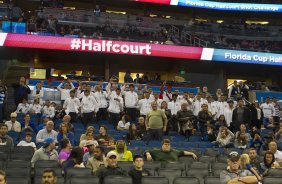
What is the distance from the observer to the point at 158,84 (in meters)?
21.0

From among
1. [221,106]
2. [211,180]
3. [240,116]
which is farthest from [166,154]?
[221,106]

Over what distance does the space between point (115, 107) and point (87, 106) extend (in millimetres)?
894

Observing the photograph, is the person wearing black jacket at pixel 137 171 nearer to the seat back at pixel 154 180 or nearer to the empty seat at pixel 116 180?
the seat back at pixel 154 180

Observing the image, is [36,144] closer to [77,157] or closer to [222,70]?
[77,157]

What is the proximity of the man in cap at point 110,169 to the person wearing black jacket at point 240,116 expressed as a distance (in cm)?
642

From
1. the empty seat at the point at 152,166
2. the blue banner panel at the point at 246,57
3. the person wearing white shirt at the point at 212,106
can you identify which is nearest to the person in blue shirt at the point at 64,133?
the empty seat at the point at 152,166

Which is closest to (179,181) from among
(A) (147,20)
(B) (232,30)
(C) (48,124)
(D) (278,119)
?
(C) (48,124)

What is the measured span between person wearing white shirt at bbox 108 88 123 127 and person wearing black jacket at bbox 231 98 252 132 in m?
3.30

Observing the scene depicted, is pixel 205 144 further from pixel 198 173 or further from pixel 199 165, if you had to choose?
pixel 198 173

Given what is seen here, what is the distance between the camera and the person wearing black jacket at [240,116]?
13.0m

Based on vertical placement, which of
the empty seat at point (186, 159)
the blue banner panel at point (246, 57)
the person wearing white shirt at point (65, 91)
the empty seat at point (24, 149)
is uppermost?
the blue banner panel at point (246, 57)

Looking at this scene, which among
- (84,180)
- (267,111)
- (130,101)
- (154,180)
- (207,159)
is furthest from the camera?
(267,111)

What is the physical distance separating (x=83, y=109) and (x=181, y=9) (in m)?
18.9

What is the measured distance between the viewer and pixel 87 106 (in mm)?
12891
